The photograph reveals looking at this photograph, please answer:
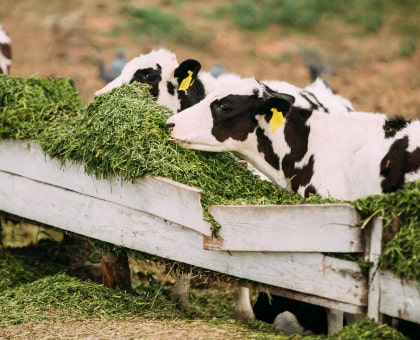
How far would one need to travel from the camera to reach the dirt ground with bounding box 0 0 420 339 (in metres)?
18.7

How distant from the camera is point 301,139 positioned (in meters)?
7.68

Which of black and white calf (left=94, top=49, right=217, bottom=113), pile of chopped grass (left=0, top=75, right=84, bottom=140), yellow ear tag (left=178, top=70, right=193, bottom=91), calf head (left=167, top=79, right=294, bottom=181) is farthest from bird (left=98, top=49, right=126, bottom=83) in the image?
calf head (left=167, top=79, right=294, bottom=181)

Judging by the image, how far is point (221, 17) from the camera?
2428cm

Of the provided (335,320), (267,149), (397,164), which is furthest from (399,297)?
(267,149)

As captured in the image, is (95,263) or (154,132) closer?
(154,132)

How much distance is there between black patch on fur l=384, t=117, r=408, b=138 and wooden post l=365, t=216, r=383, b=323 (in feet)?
5.31

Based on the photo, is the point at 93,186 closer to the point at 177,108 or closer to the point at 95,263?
the point at 95,263

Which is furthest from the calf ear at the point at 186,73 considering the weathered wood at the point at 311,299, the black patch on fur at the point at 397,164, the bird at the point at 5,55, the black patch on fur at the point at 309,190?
the bird at the point at 5,55

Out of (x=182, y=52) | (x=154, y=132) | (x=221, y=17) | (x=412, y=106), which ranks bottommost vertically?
(x=154, y=132)

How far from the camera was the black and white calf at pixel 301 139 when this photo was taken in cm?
708

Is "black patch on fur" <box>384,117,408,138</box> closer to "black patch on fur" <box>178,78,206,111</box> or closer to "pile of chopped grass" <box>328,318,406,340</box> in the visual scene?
"pile of chopped grass" <box>328,318,406,340</box>

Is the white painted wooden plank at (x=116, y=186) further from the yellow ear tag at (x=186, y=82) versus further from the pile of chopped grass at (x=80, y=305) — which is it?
the yellow ear tag at (x=186, y=82)

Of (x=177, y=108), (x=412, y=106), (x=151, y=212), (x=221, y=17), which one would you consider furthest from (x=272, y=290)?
(x=221, y=17)

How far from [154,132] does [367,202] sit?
198 centimetres
